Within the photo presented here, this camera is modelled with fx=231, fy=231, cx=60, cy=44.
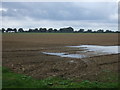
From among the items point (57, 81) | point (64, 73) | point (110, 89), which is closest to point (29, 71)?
point (64, 73)

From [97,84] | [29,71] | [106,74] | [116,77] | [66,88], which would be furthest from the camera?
[29,71]

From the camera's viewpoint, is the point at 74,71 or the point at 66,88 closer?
the point at 66,88

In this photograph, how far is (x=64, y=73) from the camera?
14227 mm

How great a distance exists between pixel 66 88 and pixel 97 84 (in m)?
1.71

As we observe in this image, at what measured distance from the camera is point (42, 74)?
1395 centimetres

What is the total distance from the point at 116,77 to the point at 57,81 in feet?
11.2

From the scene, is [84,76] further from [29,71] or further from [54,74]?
[29,71]

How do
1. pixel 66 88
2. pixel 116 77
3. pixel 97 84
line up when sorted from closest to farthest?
1. pixel 66 88
2. pixel 97 84
3. pixel 116 77

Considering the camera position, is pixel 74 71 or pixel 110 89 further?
pixel 74 71

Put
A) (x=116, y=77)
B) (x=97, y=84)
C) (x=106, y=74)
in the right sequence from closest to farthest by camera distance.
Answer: (x=97, y=84) → (x=116, y=77) → (x=106, y=74)

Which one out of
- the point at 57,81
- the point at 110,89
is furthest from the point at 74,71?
the point at 110,89

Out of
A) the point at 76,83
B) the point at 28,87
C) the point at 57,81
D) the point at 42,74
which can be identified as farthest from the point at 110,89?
the point at 42,74

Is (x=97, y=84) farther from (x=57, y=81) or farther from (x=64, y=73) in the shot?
(x=64, y=73)

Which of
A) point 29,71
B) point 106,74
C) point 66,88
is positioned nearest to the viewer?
point 66,88
